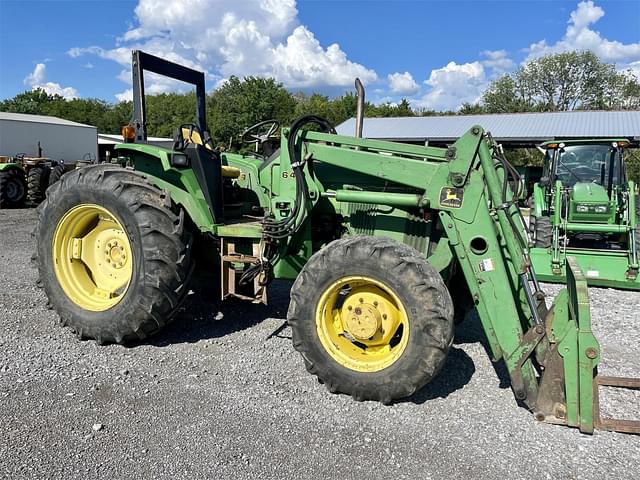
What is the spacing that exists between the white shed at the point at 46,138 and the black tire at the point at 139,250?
24.7m

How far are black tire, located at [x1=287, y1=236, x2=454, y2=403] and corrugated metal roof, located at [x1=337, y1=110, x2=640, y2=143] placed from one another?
18825 millimetres

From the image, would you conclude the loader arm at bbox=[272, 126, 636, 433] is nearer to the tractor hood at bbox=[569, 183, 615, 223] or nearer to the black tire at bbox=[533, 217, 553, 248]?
the black tire at bbox=[533, 217, 553, 248]

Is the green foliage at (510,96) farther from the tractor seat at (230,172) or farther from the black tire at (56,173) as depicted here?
the tractor seat at (230,172)

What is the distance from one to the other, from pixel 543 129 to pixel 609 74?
94.0 ft

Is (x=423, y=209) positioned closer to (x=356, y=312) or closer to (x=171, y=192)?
(x=356, y=312)

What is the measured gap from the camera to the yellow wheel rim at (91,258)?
15.2 feet

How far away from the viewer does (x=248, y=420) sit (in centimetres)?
332

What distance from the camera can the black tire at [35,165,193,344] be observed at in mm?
4152

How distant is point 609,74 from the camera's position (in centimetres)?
4541

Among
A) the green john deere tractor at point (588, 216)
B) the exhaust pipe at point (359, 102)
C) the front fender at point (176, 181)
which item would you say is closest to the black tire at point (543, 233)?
the green john deere tractor at point (588, 216)

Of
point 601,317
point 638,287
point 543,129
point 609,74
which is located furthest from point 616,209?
point 609,74

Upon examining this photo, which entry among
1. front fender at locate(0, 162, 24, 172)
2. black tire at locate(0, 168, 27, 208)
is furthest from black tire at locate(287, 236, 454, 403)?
front fender at locate(0, 162, 24, 172)

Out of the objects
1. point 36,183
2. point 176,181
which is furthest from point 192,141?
point 36,183

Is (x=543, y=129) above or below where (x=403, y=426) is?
above
